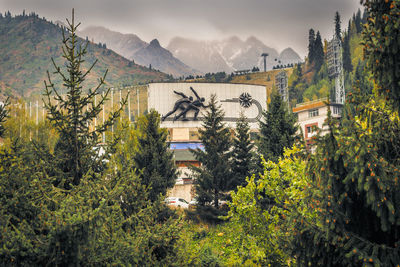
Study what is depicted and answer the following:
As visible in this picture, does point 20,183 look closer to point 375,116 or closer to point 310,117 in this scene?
point 375,116

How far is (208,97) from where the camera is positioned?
62438 millimetres

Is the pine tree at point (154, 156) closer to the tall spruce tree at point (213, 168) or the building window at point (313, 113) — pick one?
the tall spruce tree at point (213, 168)

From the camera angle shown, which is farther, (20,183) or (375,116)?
(20,183)

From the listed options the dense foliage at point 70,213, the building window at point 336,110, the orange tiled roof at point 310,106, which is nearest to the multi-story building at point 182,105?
the orange tiled roof at point 310,106

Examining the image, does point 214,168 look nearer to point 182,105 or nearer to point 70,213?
point 70,213

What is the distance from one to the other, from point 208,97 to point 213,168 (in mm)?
35677

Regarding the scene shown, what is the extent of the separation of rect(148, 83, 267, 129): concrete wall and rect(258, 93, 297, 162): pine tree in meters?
32.8

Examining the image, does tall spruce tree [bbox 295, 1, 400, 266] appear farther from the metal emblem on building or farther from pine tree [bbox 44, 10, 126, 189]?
the metal emblem on building

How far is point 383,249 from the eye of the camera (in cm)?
680

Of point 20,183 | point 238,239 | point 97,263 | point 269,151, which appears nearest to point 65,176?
point 20,183

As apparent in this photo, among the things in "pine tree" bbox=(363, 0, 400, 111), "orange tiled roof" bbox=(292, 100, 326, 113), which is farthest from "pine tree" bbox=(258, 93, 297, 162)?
"orange tiled roof" bbox=(292, 100, 326, 113)

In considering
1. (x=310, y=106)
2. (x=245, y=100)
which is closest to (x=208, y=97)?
(x=245, y=100)

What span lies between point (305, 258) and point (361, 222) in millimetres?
1295

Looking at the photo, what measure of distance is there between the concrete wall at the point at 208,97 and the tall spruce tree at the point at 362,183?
51591 mm
